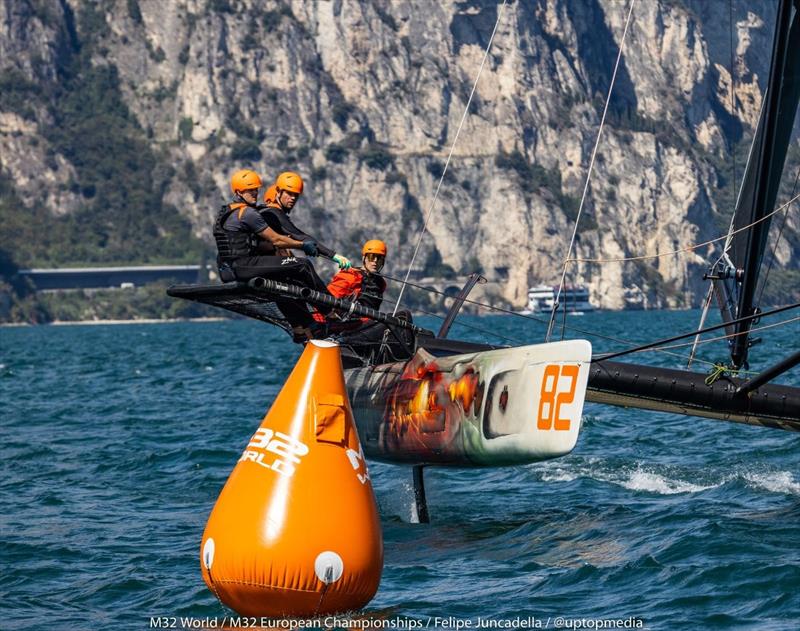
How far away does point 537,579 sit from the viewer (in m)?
8.79

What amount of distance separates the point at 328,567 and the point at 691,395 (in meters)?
4.49

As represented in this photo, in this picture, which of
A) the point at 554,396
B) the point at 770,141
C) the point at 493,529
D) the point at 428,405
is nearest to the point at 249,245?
the point at 428,405

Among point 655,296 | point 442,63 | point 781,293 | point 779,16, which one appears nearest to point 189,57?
point 442,63

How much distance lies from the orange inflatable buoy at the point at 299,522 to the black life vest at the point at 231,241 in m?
2.63

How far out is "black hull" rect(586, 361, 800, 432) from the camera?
35.8 feet

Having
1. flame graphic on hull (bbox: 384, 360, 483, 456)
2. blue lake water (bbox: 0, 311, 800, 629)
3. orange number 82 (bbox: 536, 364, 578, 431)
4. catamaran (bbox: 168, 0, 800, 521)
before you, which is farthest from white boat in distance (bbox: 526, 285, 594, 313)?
orange number 82 (bbox: 536, 364, 578, 431)

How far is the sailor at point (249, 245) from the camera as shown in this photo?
10508 mm

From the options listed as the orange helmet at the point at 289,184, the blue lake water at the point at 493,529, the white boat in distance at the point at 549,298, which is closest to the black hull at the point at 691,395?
the blue lake water at the point at 493,529

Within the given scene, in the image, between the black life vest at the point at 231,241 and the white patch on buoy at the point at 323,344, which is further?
the black life vest at the point at 231,241

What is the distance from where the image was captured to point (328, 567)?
753 cm

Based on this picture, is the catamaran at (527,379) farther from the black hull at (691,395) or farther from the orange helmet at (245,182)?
the orange helmet at (245,182)

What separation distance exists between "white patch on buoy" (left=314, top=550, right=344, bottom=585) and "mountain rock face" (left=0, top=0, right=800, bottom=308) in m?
137

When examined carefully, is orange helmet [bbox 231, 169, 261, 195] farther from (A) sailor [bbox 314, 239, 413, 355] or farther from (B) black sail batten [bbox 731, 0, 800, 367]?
(B) black sail batten [bbox 731, 0, 800, 367]

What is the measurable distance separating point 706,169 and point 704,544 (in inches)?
6121
